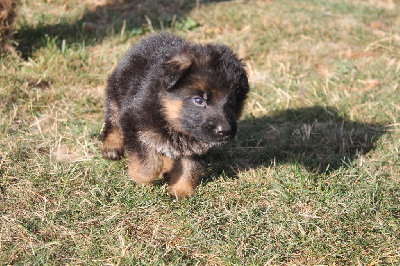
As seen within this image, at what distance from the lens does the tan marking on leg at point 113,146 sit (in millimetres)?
4910

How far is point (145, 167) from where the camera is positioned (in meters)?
4.27

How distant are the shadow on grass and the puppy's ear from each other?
12.0ft

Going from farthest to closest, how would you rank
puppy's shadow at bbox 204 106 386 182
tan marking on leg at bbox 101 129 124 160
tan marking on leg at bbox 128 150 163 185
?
1. puppy's shadow at bbox 204 106 386 182
2. tan marking on leg at bbox 101 129 124 160
3. tan marking on leg at bbox 128 150 163 185

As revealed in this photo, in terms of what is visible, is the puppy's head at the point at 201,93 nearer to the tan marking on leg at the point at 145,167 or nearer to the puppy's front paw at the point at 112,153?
the tan marking on leg at the point at 145,167

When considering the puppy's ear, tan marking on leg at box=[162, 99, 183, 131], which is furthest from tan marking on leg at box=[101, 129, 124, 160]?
the puppy's ear

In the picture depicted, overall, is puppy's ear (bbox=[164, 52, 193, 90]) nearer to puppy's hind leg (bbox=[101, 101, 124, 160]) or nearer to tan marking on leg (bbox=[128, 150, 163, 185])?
tan marking on leg (bbox=[128, 150, 163, 185])

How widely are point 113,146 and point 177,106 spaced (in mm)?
Answer: 1304

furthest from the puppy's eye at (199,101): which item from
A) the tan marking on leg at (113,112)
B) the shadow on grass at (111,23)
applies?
the shadow on grass at (111,23)

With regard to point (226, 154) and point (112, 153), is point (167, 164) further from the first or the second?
point (226, 154)

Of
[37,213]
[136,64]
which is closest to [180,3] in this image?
[136,64]

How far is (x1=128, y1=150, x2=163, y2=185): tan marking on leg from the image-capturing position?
4.26 meters

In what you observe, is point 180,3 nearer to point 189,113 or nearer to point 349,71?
point 349,71

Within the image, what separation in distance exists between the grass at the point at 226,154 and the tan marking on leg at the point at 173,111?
81cm

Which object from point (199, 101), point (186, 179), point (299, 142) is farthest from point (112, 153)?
point (299, 142)
